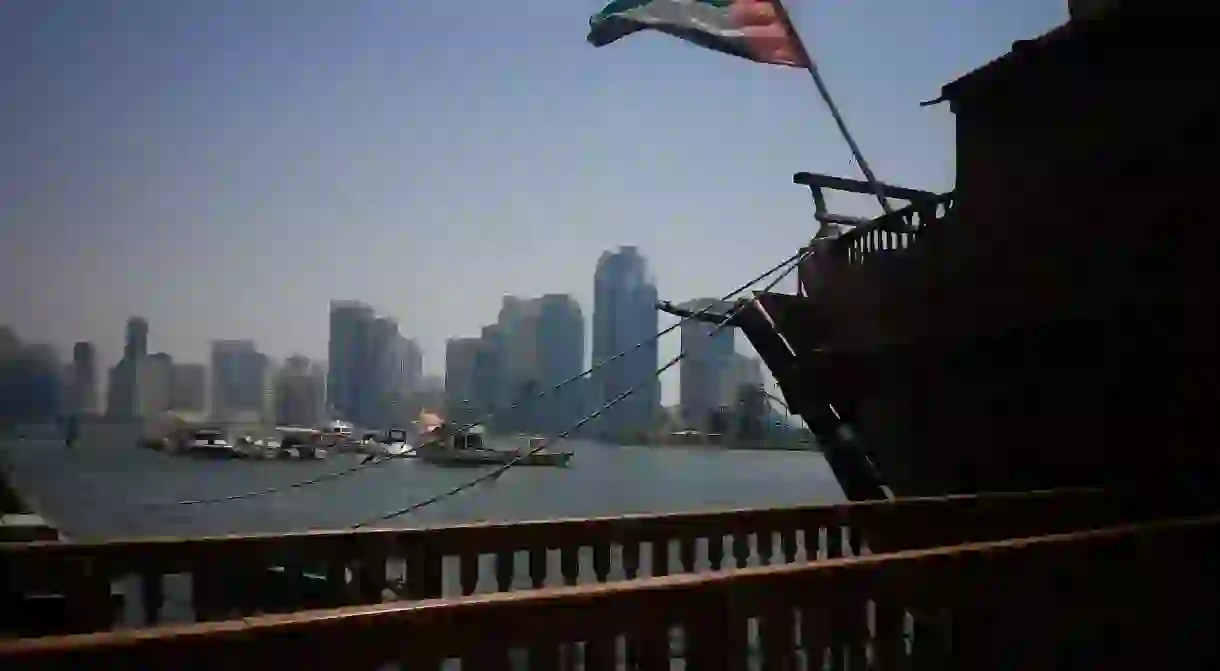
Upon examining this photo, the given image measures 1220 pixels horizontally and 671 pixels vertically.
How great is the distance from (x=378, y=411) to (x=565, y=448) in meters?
34.0

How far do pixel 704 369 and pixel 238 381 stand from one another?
11.1 metres

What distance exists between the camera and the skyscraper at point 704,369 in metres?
11.9

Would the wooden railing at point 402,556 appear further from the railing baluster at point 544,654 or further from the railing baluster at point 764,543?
the railing baluster at point 544,654

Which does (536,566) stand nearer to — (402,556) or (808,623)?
(402,556)

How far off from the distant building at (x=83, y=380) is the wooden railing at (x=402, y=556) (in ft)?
13.0

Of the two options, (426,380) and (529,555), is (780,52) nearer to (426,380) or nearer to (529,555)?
(529,555)

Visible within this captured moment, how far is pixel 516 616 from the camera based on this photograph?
8.38 ft

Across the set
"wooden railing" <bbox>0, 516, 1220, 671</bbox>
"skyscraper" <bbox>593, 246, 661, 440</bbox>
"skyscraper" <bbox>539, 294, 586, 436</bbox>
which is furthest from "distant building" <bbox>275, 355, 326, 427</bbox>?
"wooden railing" <bbox>0, 516, 1220, 671</bbox>

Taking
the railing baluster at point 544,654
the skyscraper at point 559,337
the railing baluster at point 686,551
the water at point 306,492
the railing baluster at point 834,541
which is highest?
the skyscraper at point 559,337

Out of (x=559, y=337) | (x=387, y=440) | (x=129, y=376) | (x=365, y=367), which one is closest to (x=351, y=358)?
(x=365, y=367)

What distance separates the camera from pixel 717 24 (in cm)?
1130

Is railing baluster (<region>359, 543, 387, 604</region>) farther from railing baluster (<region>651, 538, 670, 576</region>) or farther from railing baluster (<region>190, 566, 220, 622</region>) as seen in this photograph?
railing baluster (<region>651, 538, 670, 576</region>)

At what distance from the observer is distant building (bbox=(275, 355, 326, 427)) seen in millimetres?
21156

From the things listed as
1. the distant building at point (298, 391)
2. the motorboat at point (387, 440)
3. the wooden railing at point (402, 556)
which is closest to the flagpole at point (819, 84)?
the wooden railing at point (402, 556)
